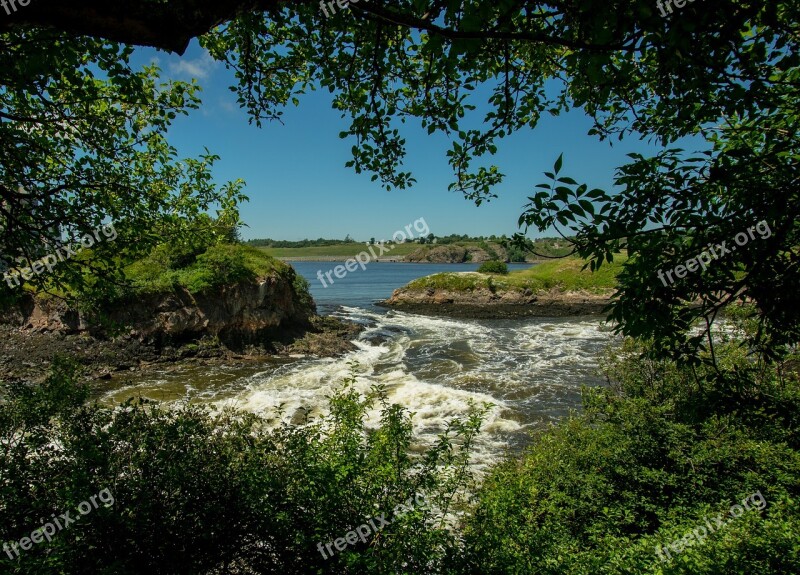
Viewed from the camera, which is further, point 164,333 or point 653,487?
point 164,333

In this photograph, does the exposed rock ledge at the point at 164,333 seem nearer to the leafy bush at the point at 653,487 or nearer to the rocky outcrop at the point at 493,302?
the leafy bush at the point at 653,487

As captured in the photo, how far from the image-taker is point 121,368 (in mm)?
19656

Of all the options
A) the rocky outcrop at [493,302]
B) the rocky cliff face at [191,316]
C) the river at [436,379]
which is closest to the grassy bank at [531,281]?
the rocky outcrop at [493,302]

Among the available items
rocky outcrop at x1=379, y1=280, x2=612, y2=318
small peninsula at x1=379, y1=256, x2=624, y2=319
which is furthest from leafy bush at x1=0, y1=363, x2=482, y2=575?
small peninsula at x1=379, y1=256, x2=624, y2=319

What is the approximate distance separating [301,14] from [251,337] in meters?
22.8

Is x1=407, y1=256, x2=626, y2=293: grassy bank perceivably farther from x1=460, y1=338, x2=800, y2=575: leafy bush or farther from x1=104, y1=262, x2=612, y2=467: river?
x1=460, y1=338, x2=800, y2=575: leafy bush

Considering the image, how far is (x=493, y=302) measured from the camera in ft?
163

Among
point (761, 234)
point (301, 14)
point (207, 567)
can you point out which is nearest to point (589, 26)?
point (761, 234)

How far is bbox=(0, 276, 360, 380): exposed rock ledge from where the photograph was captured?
1944cm

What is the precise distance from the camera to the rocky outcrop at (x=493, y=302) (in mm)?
45906

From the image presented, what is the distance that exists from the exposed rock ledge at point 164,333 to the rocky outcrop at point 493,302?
22913 millimetres

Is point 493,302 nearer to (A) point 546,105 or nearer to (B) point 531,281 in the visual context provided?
(B) point 531,281

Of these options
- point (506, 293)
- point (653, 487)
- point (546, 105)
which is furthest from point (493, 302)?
point (546, 105)

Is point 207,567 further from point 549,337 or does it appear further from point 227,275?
point 549,337
